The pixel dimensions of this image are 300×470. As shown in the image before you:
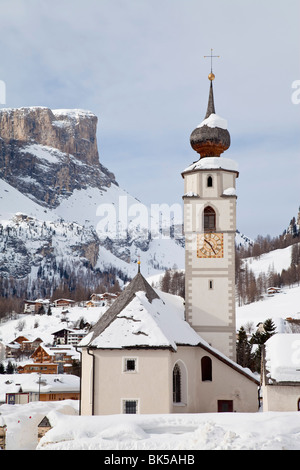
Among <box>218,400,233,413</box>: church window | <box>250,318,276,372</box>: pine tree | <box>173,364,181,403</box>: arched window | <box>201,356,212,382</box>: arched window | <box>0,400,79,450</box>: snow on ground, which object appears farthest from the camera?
<box>250,318,276,372</box>: pine tree

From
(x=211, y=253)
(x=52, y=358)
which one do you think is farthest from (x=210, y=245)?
(x=52, y=358)

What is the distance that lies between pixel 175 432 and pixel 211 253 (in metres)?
15.4

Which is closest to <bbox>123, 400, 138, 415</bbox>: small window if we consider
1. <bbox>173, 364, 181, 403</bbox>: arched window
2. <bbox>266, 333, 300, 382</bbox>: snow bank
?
<bbox>173, 364, 181, 403</bbox>: arched window

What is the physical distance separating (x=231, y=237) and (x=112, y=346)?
1049 cm

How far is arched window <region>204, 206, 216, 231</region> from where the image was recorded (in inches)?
1426

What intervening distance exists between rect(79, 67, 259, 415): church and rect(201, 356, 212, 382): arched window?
0.05 meters

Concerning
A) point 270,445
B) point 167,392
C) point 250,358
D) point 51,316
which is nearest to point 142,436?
point 270,445

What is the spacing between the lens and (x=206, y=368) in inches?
1289

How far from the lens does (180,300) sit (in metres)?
36.9

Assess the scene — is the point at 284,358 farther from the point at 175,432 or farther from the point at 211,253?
the point at 175,432

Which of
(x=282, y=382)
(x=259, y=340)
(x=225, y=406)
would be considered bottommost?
(x=225, y=406)

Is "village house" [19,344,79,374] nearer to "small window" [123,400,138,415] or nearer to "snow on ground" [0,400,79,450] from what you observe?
"snow on ground" [0,400,79,450]
